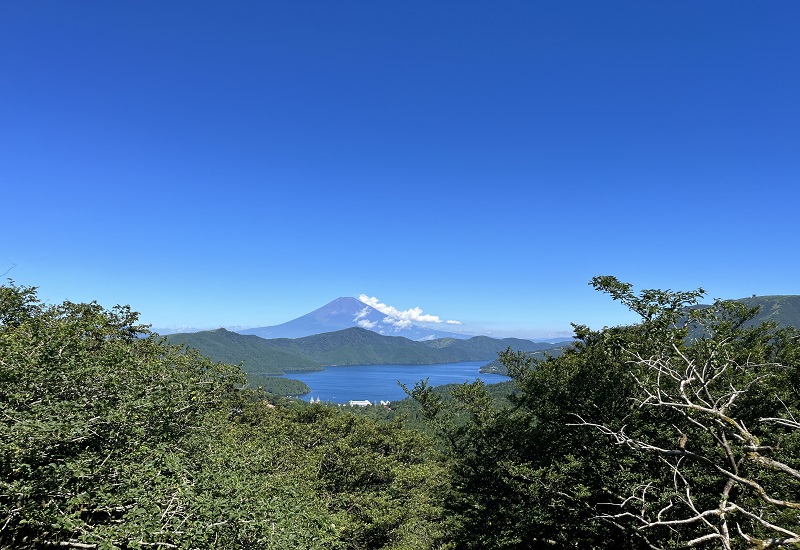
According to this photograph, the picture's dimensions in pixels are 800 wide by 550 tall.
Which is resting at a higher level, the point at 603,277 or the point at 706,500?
the point at 603,277

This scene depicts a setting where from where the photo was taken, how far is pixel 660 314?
379 inches

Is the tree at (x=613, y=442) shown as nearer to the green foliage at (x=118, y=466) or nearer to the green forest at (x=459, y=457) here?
the green forest at (x=459, y=457)

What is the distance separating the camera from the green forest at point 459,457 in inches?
245

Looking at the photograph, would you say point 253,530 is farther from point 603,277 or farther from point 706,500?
point 706,500

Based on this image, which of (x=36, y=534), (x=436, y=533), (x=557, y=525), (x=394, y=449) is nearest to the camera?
(x=36, y=534)

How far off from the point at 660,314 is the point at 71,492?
42.2ft

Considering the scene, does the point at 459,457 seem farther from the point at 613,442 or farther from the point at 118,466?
the point at 118,466

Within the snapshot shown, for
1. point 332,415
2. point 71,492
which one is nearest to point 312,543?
point 71,492

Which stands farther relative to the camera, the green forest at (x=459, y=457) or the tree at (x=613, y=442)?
the tree at (x=613, y=442)

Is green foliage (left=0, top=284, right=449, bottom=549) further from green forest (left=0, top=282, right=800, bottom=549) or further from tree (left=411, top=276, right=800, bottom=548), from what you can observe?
tree (left=411, top=276, right=800, bottom=548)

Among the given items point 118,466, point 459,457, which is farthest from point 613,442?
point 118,466

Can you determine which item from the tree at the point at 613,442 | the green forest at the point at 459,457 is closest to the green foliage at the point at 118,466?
the green forest at the point at 459,457

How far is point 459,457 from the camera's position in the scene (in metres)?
15.7

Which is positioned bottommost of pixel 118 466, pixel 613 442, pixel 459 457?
pixel 459 457
